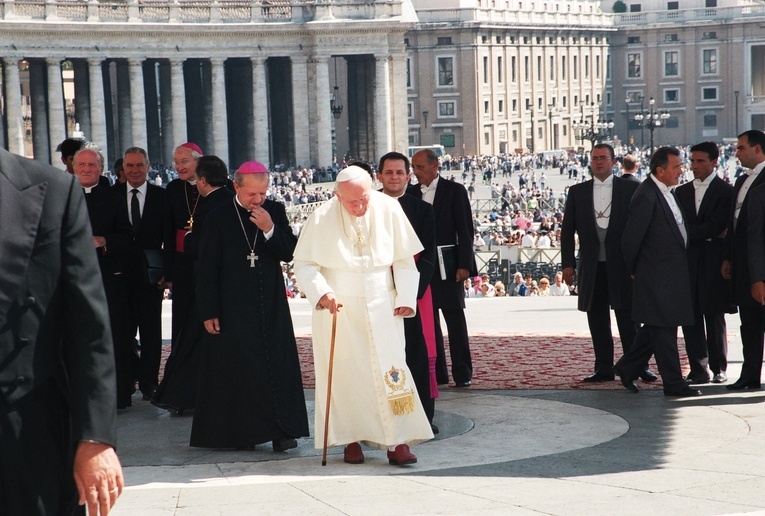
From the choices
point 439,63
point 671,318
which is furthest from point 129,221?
point 439,63

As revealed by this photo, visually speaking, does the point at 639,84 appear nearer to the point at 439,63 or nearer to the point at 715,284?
the point at 439,63

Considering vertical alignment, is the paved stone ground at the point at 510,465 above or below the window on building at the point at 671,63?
below

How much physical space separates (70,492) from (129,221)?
17.6ft

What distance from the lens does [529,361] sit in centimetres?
1012

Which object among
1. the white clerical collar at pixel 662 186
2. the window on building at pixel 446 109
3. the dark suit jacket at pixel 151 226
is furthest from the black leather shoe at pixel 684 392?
the window on building at pixel 446 109

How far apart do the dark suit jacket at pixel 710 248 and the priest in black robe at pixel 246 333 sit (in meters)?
3.09

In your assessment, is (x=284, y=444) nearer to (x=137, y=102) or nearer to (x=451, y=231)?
(x=451, y=231)

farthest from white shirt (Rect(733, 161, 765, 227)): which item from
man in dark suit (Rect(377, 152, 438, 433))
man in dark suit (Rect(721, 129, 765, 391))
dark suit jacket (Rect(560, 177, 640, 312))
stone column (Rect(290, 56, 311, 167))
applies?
stone column (Rect(290, 56, 311, 167))

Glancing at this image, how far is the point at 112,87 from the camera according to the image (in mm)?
62875

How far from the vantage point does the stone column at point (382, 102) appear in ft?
187

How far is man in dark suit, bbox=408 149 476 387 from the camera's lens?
28.7 ft

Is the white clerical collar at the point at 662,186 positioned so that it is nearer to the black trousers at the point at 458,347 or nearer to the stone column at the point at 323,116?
the black trousers at the point at 458,347

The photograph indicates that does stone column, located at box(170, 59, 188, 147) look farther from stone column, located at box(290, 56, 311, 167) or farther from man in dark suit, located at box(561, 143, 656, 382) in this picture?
man in dark suit, located at box(561, 143, 656, 382)

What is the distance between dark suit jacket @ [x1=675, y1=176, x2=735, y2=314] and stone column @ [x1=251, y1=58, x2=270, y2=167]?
47.5 metres
